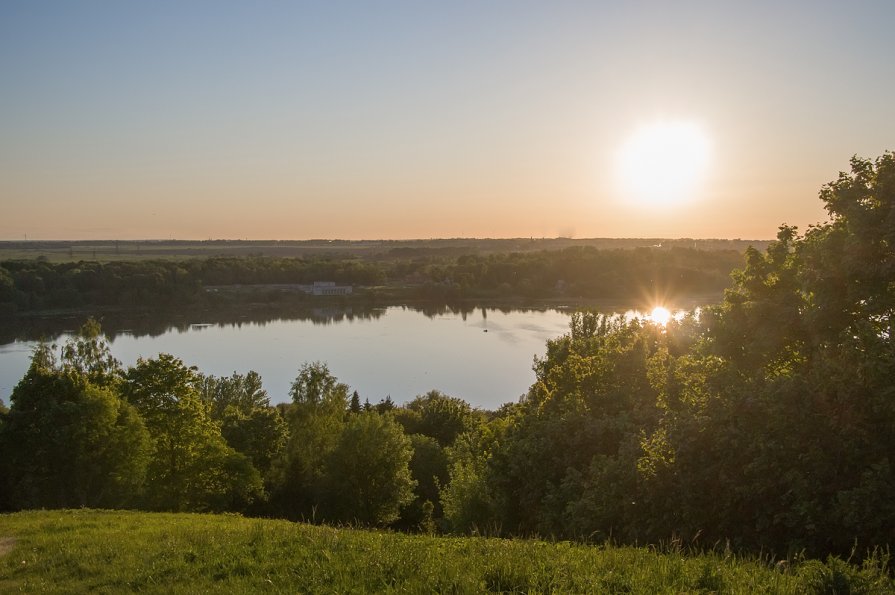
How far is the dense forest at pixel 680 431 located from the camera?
22.8 ft

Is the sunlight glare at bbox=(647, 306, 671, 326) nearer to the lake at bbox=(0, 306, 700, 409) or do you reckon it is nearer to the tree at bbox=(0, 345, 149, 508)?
the lake at bbox=(0, 306, 700, 409)

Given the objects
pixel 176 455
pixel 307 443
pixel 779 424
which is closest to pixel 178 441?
pixel 176 455

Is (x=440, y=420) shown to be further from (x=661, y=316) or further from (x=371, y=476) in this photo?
(x=661, y=316)

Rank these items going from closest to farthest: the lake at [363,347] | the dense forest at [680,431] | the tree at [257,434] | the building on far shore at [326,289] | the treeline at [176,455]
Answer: the dense forest at [680,431] < the treeline at [176,455] < the tree at [257,434] < the lake at [363,347] < the building on far shore at [326,289]

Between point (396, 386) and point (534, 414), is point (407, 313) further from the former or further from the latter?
point (534, 414)

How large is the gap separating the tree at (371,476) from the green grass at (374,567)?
14136mm

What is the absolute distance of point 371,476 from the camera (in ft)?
71.3

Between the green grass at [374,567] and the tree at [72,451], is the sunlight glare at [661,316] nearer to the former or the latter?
the green grass at [374,567]

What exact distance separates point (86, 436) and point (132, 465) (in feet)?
4.37

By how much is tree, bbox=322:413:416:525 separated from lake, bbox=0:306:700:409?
1889cm

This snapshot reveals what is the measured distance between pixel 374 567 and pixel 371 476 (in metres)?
17.1

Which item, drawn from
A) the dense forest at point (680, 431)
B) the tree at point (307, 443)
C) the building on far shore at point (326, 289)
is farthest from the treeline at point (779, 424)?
the building on far shore at point (326, 289)

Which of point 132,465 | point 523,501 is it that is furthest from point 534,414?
point 132,465

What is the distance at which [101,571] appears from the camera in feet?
20.3
